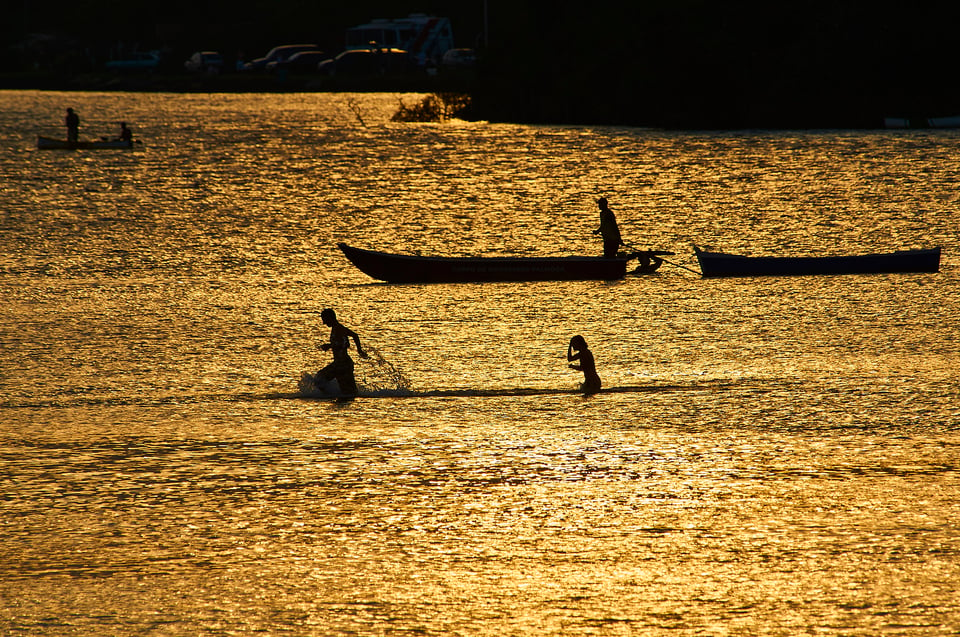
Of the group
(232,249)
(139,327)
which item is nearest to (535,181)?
(232,249)

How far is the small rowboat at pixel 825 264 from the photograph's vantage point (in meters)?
26.9

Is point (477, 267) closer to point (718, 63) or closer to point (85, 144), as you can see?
point (85, 144)

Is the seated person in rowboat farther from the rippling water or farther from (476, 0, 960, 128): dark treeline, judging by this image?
(476, 0, 960, 128): dark treeline

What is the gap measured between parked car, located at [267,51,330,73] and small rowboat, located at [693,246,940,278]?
281 feet

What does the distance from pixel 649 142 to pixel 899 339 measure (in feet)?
136

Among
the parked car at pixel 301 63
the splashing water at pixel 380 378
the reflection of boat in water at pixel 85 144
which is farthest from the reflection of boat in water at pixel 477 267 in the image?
the parked car at pixel 301 63

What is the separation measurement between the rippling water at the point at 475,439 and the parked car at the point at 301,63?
74191 millimetres

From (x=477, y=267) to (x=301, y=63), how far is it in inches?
3369

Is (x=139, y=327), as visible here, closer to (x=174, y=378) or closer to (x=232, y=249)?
(x=174, y=378)

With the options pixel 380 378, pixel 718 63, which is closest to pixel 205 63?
pixel 718 63

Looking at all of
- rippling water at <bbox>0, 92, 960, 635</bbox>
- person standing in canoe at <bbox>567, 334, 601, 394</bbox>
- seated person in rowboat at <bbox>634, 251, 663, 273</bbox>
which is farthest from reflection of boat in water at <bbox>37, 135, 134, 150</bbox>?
person standing in canoe at <bbox>567, 334, 601, 394</bbox>

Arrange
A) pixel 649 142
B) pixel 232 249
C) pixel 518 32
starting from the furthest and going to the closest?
1. pixel 518 32
2. pixel 649 142
3. pixel 232 249

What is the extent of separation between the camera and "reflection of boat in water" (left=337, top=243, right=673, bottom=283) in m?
26.8

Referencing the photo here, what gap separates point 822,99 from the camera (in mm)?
66875
